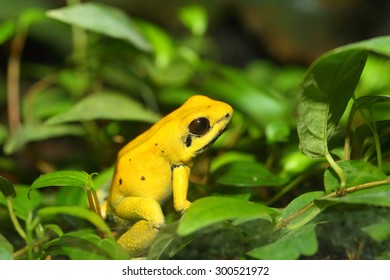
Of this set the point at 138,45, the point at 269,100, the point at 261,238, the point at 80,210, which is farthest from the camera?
the point at 269,100

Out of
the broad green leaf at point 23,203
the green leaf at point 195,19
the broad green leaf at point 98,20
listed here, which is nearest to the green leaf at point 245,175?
the broad green leaf at point 23,203

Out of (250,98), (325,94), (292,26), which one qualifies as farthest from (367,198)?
(292,26)

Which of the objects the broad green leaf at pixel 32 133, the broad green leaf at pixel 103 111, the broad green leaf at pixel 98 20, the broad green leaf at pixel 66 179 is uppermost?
the broad green leaf at pixel 98 20

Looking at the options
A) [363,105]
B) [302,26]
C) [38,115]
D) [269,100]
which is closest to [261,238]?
[363,105]

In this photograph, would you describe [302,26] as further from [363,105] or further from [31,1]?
[363,105]

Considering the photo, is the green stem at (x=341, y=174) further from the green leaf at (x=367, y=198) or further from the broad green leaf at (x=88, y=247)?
the broad green leaf at (x=88, y=247)

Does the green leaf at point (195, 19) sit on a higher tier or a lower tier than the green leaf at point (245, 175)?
higher

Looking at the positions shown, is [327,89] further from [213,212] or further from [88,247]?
[88,247]
